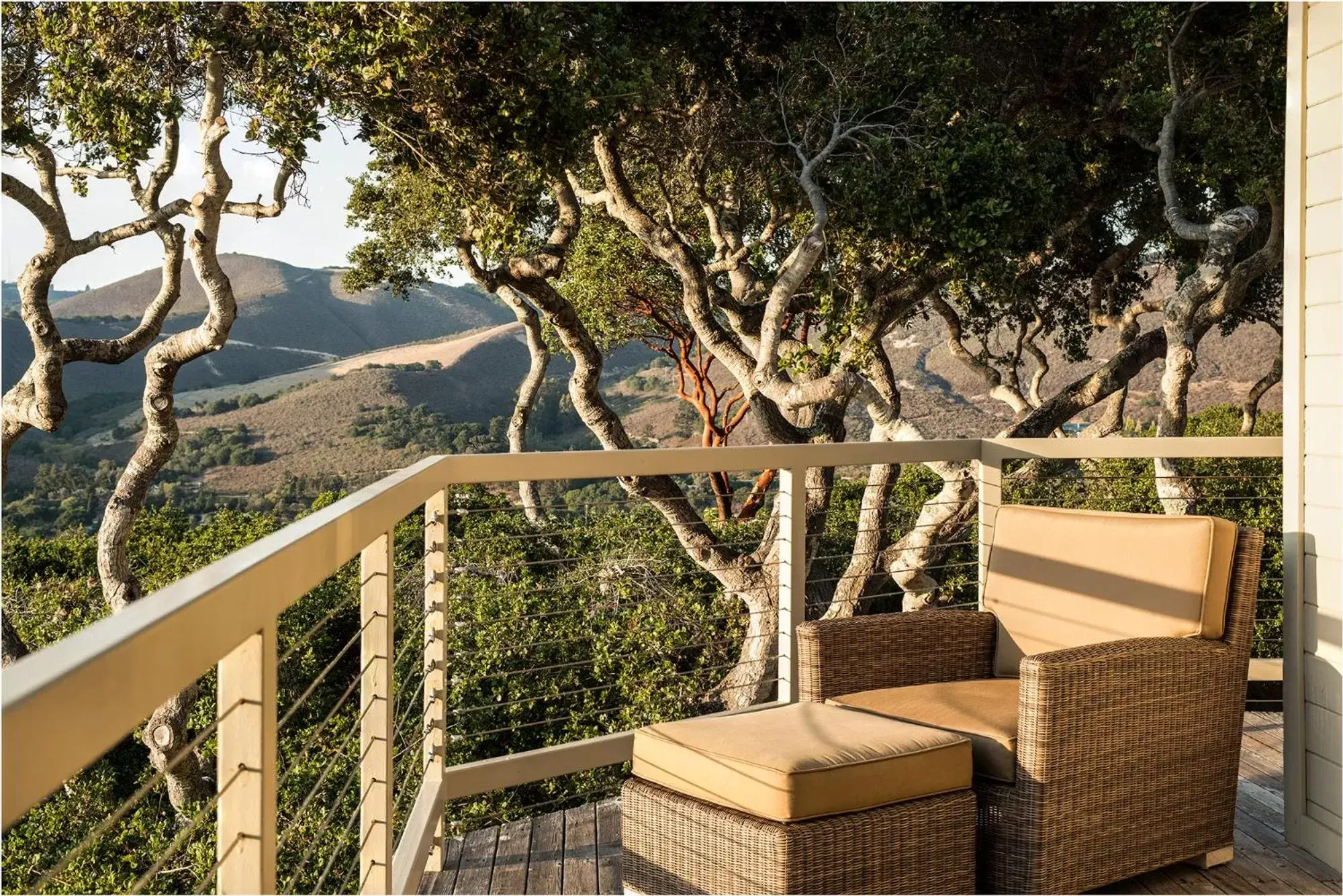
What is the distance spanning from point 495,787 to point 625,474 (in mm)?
1001

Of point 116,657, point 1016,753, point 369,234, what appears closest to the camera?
point 116,657

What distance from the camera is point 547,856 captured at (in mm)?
3234

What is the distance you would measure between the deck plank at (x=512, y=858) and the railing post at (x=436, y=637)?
17 centimetres

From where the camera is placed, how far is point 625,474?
3400 mm

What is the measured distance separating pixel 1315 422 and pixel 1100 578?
0.72m

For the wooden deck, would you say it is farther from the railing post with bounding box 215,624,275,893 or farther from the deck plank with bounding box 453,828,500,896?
the railing post with bounding box 215,624,275,893

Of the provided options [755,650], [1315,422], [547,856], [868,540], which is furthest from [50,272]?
[1315,422]

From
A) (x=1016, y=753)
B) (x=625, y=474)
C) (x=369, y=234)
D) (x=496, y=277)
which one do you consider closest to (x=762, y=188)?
(x=496, y=277)

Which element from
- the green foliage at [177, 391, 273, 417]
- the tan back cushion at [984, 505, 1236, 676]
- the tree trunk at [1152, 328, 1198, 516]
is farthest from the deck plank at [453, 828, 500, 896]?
the green foliage at [177, 391, 273, 417]

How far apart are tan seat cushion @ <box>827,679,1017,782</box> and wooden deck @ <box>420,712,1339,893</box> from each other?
1.84 ft

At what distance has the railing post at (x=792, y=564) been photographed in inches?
149

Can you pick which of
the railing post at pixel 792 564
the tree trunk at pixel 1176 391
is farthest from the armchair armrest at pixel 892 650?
the tree trunk at pixel 1176 391

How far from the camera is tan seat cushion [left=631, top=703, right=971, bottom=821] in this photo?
2.37 metres

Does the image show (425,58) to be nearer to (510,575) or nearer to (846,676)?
(846,676)
